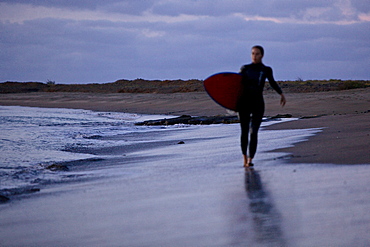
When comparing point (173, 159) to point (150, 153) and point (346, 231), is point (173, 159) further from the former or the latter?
point (346, 231)

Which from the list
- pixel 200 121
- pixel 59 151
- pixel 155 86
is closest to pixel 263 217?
pixel 59 151

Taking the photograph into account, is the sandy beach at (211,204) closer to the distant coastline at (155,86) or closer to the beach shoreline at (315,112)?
the beach shoreline at (315,112)

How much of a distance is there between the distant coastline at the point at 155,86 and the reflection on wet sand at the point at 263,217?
2754cm

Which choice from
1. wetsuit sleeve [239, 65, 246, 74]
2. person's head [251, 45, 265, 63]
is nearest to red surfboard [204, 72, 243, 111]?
wetsuit sleeve [239, 65, 246, 74]

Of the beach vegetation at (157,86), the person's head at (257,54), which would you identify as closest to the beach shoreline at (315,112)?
the person's head at (257,54)

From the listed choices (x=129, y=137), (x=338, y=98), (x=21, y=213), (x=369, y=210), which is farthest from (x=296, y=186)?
(x=338, y=98)

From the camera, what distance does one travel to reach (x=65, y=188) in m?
5.68

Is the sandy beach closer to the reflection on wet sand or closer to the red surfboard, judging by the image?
the reflection on wet sand

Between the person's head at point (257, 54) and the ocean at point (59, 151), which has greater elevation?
the person's head at point (257, 54)

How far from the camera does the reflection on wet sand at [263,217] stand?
3326 millimetres

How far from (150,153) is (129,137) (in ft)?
14.1

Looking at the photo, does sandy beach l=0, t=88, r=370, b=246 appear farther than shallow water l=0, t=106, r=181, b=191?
No

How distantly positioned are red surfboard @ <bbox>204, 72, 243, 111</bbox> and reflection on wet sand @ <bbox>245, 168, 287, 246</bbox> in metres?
1.77

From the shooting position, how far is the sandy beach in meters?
3.46
